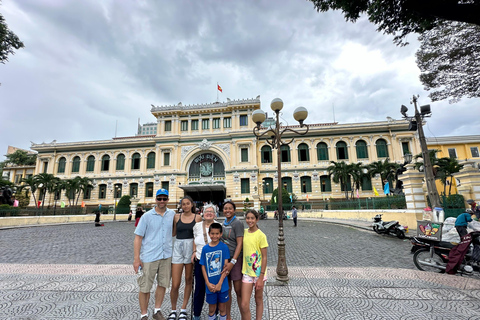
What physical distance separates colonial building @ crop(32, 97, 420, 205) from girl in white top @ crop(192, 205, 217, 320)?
25901 mm

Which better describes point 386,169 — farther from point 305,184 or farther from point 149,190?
point 149,190

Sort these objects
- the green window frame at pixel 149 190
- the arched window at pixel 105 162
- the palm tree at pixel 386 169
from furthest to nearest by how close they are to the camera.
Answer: the arched window at pixel 105 162 < the green window frame at pixel 149 190 < the palm tree at pixel 386 169

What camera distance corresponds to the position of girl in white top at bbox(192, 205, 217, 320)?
3080mm

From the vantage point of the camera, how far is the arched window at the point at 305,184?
30.9 meters

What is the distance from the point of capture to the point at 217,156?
107 ft

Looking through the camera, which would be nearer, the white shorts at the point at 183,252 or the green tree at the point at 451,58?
the white shorts at the point at 183,252

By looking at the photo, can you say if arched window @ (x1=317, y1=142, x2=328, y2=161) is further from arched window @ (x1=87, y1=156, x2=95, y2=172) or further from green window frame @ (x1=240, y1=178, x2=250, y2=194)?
arched window @ (x1=87, y1=156, x2=95, y2=172)

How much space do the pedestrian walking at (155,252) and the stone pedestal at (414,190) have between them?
13027 mm

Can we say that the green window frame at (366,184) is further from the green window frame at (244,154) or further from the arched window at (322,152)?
the green window frame at (244,154)

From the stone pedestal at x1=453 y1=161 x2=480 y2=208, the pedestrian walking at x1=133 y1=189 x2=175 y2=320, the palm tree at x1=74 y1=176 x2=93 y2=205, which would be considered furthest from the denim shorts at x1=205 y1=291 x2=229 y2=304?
the palm tree at x1=74 y1=176 x2=93 y2=205

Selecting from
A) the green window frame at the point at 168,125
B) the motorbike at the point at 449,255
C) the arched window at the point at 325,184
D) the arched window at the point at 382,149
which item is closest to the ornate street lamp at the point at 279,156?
the motorbike at the point at 449,255

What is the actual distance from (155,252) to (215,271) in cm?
99

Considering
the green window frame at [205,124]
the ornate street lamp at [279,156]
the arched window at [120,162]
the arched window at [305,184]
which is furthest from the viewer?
the arched window at [120,162]

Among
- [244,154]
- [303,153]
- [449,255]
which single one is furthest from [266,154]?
[449,255]
